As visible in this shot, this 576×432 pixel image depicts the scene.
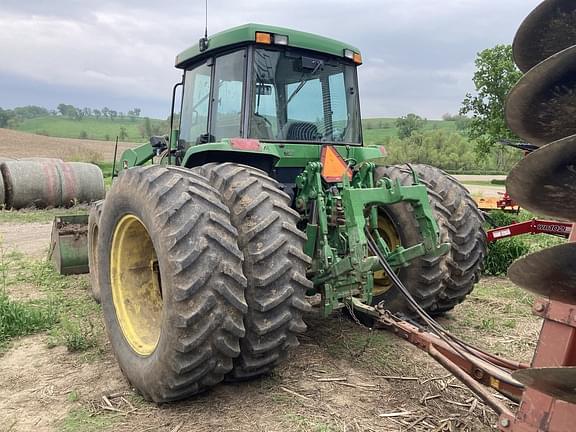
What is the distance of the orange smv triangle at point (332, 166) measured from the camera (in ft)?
12.8

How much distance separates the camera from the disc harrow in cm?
96

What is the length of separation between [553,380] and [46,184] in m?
13.7

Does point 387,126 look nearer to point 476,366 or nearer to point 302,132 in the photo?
point 302,132

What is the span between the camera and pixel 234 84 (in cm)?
418

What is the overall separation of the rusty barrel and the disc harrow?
1354 centimetres

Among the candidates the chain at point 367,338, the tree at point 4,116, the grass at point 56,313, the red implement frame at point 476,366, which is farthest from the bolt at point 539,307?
the tree at point 4,116

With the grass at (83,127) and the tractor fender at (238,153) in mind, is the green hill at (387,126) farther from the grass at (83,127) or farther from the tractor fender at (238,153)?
the tractor fender at (238,153)

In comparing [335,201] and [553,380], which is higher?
[335,201]

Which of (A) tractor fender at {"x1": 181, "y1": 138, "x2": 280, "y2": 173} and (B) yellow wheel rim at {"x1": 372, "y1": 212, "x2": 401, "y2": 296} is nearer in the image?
(A) tractor fender at {"x1": 181, "y1": 138, "x2": 280, "y2": 173}

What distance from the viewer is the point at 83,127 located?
6025 centimetres

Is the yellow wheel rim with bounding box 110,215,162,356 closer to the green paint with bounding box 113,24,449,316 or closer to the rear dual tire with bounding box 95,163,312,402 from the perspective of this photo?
the rear dual tire with bounding box 95,163,312,402

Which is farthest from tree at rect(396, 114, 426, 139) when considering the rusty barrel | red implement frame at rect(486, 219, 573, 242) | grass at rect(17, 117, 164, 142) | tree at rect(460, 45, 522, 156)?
red implement frame at rect(486, 219, 573, 242)

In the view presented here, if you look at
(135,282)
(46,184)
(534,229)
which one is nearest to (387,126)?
(46,184)

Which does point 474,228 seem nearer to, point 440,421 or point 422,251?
point 422,251
